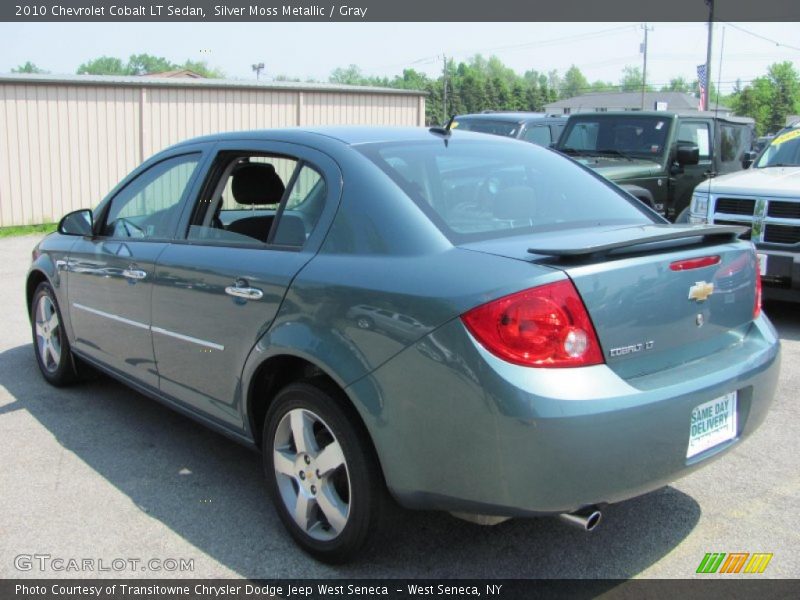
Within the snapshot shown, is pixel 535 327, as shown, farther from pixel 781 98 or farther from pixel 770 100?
pixel 770 100

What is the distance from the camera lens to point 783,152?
842cm

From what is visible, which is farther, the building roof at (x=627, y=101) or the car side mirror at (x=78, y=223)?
the building roof at (x=627, y=101)

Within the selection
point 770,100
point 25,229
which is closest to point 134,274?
point 25,229

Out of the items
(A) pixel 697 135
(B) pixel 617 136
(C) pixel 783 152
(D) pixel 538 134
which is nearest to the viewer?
(C) pixel 783 152

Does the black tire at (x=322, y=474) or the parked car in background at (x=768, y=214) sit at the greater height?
the parked car in background at (x=768, y=214)

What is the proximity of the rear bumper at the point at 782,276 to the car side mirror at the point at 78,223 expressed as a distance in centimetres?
553

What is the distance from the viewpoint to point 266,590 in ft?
9.78

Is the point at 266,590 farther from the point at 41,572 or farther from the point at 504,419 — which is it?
the point at 504,419

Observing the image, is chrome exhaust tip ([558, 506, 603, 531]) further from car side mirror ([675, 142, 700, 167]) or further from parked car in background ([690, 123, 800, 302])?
car side mirror ([675, 142, 700, 167])

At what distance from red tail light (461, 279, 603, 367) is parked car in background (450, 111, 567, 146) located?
10.3 meters

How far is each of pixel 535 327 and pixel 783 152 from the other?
708 cm

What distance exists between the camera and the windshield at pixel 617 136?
10.0 metres

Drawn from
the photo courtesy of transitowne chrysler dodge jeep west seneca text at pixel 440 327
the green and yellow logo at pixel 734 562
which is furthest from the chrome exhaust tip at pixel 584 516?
the green and yellow logo at pixel 734 562

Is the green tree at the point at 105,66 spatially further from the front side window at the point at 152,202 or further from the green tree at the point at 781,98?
the front side window at the point at 152,202
